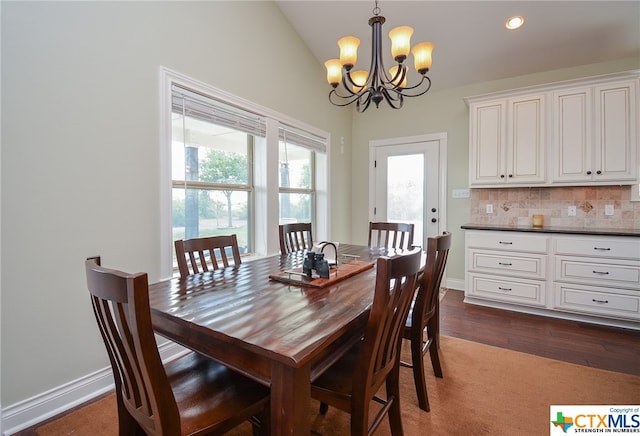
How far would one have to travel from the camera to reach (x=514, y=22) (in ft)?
9.41

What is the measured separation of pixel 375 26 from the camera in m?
2.03

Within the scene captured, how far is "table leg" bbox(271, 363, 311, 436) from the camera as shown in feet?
2.78

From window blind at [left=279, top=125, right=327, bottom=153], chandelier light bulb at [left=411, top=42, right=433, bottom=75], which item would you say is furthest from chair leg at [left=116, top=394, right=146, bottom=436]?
window blind at [left=279, top=125, right=327, bottom=153]

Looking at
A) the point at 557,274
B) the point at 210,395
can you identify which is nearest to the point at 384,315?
the point at 210,395

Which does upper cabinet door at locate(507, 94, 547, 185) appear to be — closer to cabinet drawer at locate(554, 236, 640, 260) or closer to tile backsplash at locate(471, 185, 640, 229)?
tile backsplash at locate(471, 185, 640, 229)

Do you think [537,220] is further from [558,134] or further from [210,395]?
[210,395]

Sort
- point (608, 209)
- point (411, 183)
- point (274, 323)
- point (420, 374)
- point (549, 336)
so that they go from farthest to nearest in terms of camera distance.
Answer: point (411, 183)
point (608, 209)
point (549, 336)
point (420, 374)
point (274, 323)

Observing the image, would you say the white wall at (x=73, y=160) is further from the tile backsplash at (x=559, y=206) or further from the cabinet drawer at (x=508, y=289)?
the tile backsplash at (x=559, y=206)

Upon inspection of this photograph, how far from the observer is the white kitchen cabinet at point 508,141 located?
124 inches

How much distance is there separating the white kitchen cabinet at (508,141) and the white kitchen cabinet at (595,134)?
14 cm

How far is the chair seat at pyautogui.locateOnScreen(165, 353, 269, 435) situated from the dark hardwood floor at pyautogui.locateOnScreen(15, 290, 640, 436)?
2.13m

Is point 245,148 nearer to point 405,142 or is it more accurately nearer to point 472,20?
point 405,142

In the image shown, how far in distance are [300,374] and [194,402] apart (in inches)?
17.9

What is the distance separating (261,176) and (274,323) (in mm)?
2249
